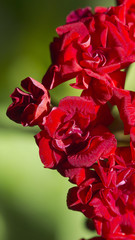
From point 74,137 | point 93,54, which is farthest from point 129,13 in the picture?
point 74,137

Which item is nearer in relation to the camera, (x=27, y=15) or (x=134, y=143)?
(x=134, y=143)

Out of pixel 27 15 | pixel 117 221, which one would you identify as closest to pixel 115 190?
pixel 117 221

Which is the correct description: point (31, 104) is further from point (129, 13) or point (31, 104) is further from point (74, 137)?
point (129, 13)

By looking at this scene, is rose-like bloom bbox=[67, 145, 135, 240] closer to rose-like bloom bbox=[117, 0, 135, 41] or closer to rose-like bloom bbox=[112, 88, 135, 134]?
rose-like bloom bbox=[112, 88, 135, 134]

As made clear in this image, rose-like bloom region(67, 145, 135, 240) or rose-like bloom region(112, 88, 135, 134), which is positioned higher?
rose-like bloom region(112, 88, 135, 134)

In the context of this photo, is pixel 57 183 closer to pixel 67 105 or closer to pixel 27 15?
pixel 67 105

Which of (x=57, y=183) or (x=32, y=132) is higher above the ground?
(x=32, y=132)

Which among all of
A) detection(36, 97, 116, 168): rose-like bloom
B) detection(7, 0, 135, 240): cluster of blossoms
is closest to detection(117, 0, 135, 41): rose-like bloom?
detection(7, 0, 135, 240): cluster of blossoms
